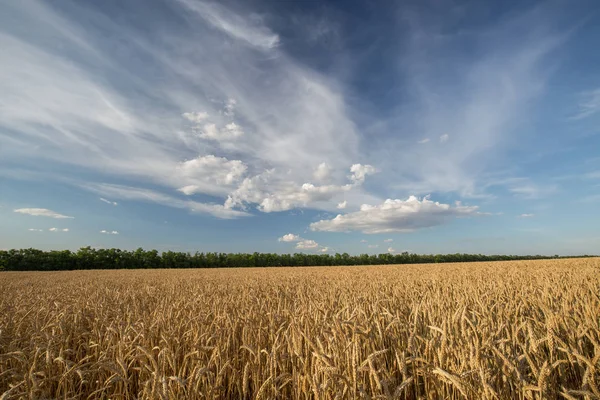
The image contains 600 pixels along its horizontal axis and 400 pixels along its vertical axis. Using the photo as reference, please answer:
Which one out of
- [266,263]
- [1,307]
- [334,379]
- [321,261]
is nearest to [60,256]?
[266,263]

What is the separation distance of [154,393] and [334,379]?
129cm

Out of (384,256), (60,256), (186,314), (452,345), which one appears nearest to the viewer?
(452,345)

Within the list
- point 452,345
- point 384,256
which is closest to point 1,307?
point 452,345

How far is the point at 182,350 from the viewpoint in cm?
370

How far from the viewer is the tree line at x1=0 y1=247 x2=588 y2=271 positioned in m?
50.8

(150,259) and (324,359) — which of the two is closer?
(324,359)

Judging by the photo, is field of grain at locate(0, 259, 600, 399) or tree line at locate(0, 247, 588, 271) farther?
tree line at locate(0, 247, 588, 271)

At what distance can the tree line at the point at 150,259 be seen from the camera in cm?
5084

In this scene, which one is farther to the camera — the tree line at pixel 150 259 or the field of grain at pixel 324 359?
the tree line at pixel 150 259

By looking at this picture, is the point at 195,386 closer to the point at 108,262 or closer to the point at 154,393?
the point at 154,393

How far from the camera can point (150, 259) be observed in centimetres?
6019

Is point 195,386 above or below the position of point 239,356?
above

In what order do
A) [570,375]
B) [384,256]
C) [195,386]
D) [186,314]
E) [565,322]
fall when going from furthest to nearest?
[384,256] → [186,314] → [565,322] → [570,375] → [195,386]

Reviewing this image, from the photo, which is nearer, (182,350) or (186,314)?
(182,350)
